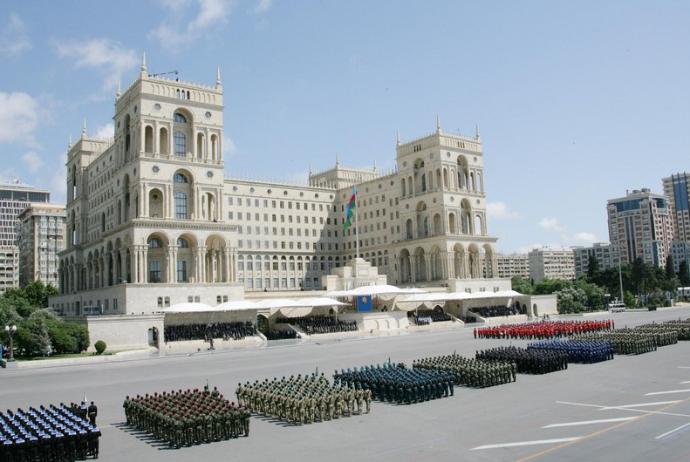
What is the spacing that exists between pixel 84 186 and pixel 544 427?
81.1m

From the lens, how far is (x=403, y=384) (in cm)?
2522

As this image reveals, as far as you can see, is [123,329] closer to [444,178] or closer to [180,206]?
[180,206]

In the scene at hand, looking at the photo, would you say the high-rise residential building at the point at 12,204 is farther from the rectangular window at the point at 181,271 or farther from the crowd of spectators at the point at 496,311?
the crowd of spectators at the point at 496,311

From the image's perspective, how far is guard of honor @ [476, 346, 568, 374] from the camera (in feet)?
104

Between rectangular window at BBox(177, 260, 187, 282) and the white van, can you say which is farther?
the white van

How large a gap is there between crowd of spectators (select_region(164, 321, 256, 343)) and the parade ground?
19.3 m

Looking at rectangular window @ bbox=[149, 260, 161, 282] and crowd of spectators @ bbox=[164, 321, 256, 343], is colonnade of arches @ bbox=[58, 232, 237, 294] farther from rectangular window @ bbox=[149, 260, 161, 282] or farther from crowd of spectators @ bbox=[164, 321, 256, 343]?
crowd of spectators @ bbox=[164, 321, 256, 343]

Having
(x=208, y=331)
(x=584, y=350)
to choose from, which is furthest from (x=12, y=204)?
(x=584, y=350)

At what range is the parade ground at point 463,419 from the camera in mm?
17422

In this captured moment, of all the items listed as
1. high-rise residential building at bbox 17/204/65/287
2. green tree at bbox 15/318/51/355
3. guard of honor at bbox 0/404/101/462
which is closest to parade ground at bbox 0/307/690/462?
guard of honor at bbox 0/404/101/462

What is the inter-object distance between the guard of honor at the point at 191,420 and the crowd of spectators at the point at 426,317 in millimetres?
55327

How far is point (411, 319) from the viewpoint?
76875mm

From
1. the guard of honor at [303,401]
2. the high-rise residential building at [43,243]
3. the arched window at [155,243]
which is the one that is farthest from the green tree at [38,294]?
the guard of honor at [303,401]

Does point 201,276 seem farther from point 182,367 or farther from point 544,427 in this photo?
point 544,427
